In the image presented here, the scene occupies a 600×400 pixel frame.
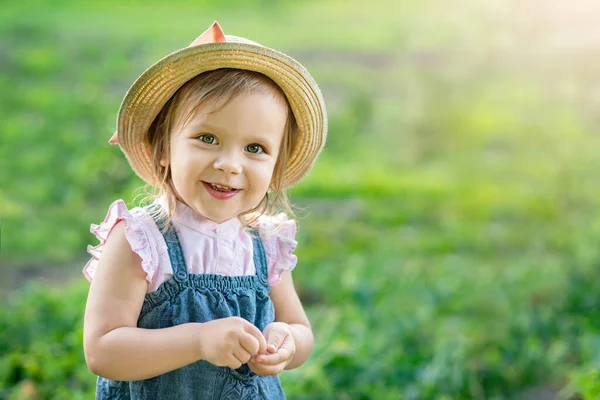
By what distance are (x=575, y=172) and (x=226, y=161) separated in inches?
149

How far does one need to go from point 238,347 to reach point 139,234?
27 centimetres

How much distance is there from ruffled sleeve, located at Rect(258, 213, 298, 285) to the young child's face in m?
0.14

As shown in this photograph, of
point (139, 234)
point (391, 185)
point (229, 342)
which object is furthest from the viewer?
point (391, 185)

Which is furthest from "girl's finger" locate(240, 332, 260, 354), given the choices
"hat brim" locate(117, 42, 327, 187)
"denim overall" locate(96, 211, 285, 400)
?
Answer: "hat brim" locate(117, 42, 327, 187)

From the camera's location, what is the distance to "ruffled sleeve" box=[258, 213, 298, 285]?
1777 millimetres

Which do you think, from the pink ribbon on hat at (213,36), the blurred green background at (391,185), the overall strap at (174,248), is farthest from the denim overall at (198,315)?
the blurred green background at (391,185)

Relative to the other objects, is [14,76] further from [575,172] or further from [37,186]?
[575,172]

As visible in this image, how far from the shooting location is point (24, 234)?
4090 mm

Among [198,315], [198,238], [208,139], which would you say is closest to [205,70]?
[208,139]

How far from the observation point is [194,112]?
161cm

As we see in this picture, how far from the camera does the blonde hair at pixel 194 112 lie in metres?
1.61

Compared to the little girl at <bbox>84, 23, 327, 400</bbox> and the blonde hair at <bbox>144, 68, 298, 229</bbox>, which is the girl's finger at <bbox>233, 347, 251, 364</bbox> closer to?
the little girl at <bbox>84, 23, 327, 400</bbox>

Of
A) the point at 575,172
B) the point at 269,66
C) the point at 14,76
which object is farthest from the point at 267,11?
the point at 269,66

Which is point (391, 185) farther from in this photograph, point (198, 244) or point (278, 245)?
point (198, 244)
